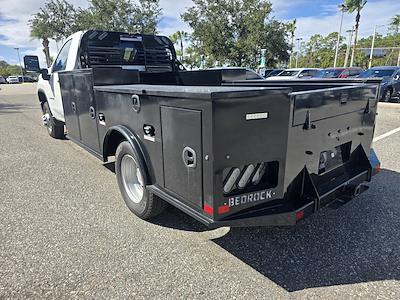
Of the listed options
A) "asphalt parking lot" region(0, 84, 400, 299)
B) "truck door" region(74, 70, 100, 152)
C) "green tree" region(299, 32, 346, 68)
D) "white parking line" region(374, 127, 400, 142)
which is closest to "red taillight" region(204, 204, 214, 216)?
"asphalt parking lot" region(0, 84, 400, 299)

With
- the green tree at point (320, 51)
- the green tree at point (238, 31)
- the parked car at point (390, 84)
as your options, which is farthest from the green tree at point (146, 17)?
the green tree at point (320, 51)

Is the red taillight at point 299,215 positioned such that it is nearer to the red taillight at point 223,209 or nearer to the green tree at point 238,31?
the red taillight at point 223,209

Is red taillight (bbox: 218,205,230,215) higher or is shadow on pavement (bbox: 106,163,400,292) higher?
red taillight (bbox: 218,205,230,215)

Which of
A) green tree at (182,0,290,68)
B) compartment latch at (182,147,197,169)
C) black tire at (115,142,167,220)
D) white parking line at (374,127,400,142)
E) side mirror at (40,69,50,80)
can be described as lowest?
A: white parking line at (374,127,400,142)

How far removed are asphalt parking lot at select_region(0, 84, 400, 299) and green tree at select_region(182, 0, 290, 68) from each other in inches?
1044

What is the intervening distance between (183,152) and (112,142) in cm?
172

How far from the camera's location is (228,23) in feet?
95.9

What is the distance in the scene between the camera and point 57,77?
5.57 m

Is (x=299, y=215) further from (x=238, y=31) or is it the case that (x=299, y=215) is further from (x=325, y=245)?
(x=238, y=31)

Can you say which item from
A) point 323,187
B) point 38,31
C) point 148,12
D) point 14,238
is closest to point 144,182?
point 14,238

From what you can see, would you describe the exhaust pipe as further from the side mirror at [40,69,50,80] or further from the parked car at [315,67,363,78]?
the parked car at [315,67,363,78]

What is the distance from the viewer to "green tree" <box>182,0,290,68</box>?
2806 centimetres

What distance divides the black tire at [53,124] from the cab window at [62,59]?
3.91 feet

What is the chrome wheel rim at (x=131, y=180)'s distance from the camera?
3549 mm
